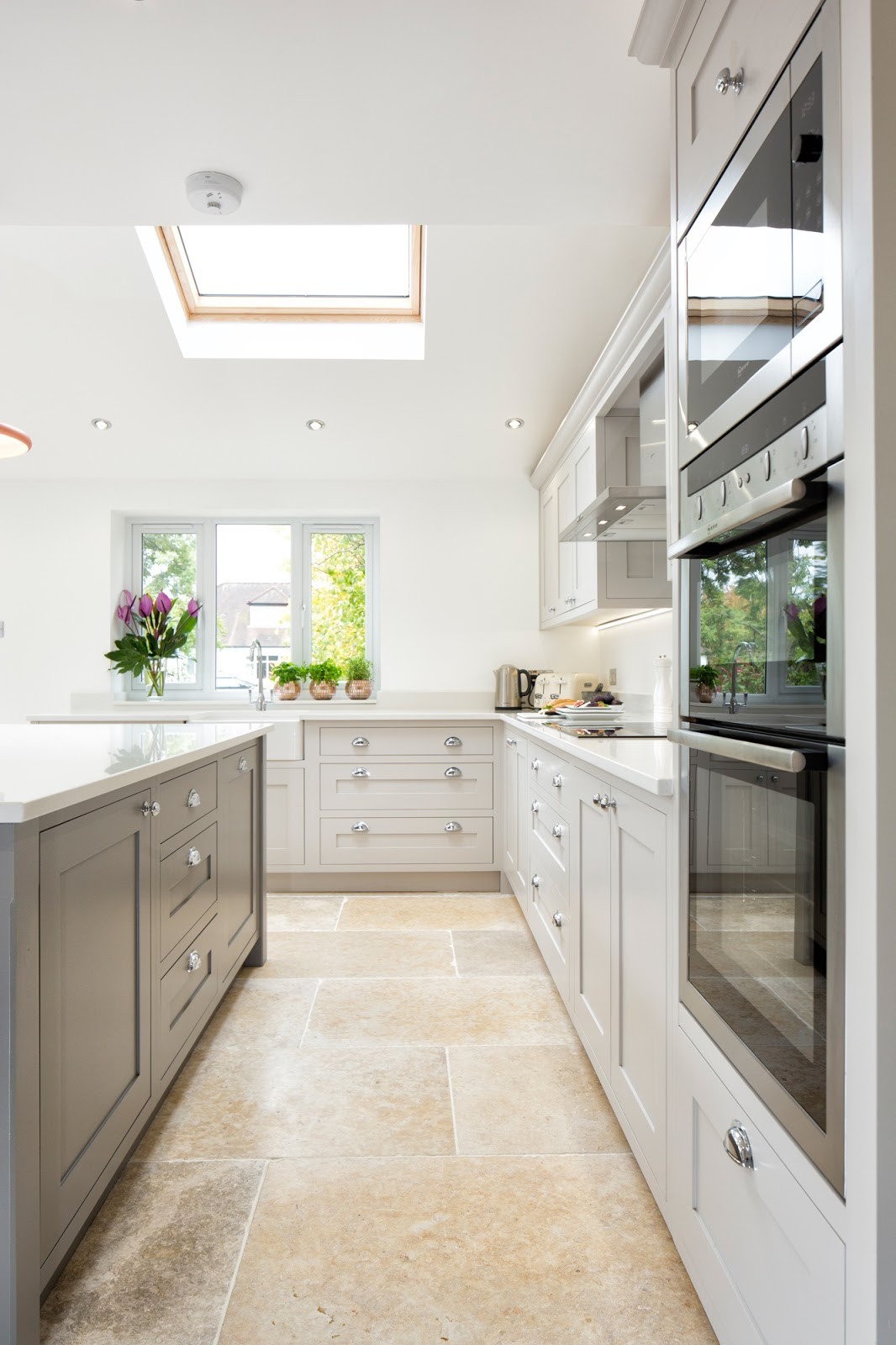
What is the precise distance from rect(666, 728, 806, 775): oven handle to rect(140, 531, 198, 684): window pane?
3.89 metres

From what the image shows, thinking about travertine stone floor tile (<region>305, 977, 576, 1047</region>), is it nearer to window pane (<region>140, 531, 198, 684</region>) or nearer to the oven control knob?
the oven control knob

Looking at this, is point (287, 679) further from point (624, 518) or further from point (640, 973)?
point (640, 973)

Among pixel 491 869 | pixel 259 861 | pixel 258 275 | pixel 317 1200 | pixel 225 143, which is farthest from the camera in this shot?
pixel 491 869

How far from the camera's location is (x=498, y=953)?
10.3 feet

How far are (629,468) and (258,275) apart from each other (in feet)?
6.18

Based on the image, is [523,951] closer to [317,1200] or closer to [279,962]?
[279,962]

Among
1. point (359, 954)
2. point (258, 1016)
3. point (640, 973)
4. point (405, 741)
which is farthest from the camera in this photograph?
point (405, 741)

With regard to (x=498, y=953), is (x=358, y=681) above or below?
above

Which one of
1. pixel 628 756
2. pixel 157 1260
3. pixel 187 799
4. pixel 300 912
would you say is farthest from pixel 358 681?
pixel 157 1260

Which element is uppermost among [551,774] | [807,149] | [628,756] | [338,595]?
[807,149]

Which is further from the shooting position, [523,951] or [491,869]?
[491,869]

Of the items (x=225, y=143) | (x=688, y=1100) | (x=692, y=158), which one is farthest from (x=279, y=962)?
(x=692, y=158)

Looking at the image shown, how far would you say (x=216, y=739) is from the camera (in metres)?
2.24

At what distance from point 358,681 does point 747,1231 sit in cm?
375
